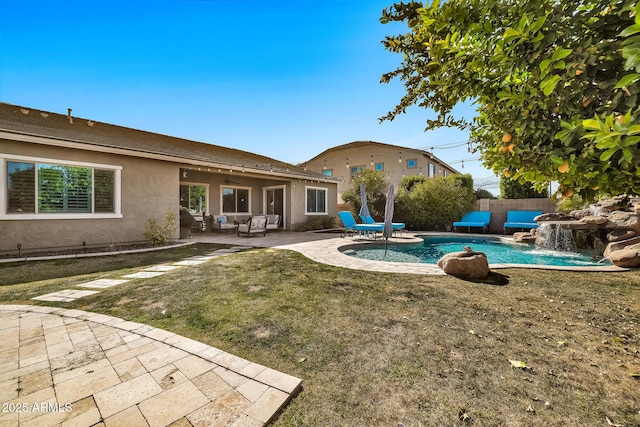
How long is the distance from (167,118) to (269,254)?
46.8 feet

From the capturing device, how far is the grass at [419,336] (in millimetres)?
1772

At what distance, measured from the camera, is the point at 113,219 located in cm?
888

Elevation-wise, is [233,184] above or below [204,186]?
above

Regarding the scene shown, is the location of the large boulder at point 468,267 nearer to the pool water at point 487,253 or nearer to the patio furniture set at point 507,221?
the pool water at point 487,253

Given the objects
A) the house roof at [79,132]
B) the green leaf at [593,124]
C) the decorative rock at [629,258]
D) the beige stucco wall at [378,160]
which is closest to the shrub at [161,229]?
the house roof at [79,132]

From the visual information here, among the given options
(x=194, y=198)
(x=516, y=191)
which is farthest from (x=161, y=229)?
(x=516, y=191)

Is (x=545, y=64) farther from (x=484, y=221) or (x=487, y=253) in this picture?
(x=484, y=221)

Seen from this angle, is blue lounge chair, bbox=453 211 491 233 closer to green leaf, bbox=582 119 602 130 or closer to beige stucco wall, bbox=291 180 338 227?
beige stucco wall, bbox=291 180 338 227

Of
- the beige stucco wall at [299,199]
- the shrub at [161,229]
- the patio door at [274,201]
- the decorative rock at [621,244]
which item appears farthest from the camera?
the patio door at [274,201]

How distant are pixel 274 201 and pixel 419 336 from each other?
1457 cm

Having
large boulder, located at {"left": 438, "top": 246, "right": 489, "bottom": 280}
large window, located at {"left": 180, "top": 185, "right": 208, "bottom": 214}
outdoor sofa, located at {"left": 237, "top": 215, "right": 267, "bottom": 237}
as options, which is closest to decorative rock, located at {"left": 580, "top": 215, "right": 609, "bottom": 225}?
large boulder, located at {"left": 438, "top": 246, "right": 489, "bottom": 280}

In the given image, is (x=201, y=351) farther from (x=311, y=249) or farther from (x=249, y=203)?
(x=249, y=203)

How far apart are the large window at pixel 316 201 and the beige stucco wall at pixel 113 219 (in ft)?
25.5

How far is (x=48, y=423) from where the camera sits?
158 cm
